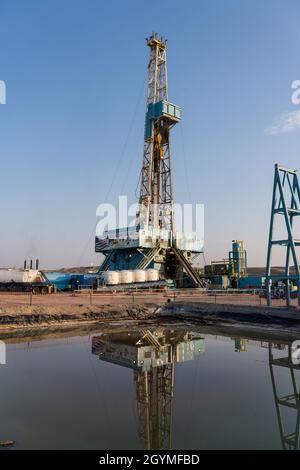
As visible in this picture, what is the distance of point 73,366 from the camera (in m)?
11.0

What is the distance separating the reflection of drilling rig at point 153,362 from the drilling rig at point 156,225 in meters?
23.9

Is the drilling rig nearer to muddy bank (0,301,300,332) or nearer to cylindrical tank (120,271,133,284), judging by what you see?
cylindrical tank (120,271,133,284)

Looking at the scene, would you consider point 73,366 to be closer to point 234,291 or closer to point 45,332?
point 45,332

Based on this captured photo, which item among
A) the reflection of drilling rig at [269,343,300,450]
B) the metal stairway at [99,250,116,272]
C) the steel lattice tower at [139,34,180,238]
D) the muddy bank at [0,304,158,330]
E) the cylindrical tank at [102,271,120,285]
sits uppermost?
the steel lattice tower at [139,34,180,238]

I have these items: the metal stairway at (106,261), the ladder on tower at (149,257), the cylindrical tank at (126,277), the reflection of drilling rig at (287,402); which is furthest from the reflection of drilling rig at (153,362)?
the metal stairway at (106,261)

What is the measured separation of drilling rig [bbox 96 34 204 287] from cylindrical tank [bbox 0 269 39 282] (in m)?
10.6

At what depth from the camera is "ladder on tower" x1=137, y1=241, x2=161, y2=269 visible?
40.5 meters

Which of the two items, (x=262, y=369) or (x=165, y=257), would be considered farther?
(x=165, y=257)

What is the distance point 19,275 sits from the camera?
119 ft

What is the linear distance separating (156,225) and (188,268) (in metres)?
6.63

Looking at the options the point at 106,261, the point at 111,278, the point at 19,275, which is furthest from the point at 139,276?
the point at 19,275

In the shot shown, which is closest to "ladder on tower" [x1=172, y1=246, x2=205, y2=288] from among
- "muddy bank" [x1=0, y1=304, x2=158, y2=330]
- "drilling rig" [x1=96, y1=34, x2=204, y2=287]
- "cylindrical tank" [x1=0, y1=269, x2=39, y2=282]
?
"drilling rig" [x1=96, y1=34, x2=204, y2=287]
